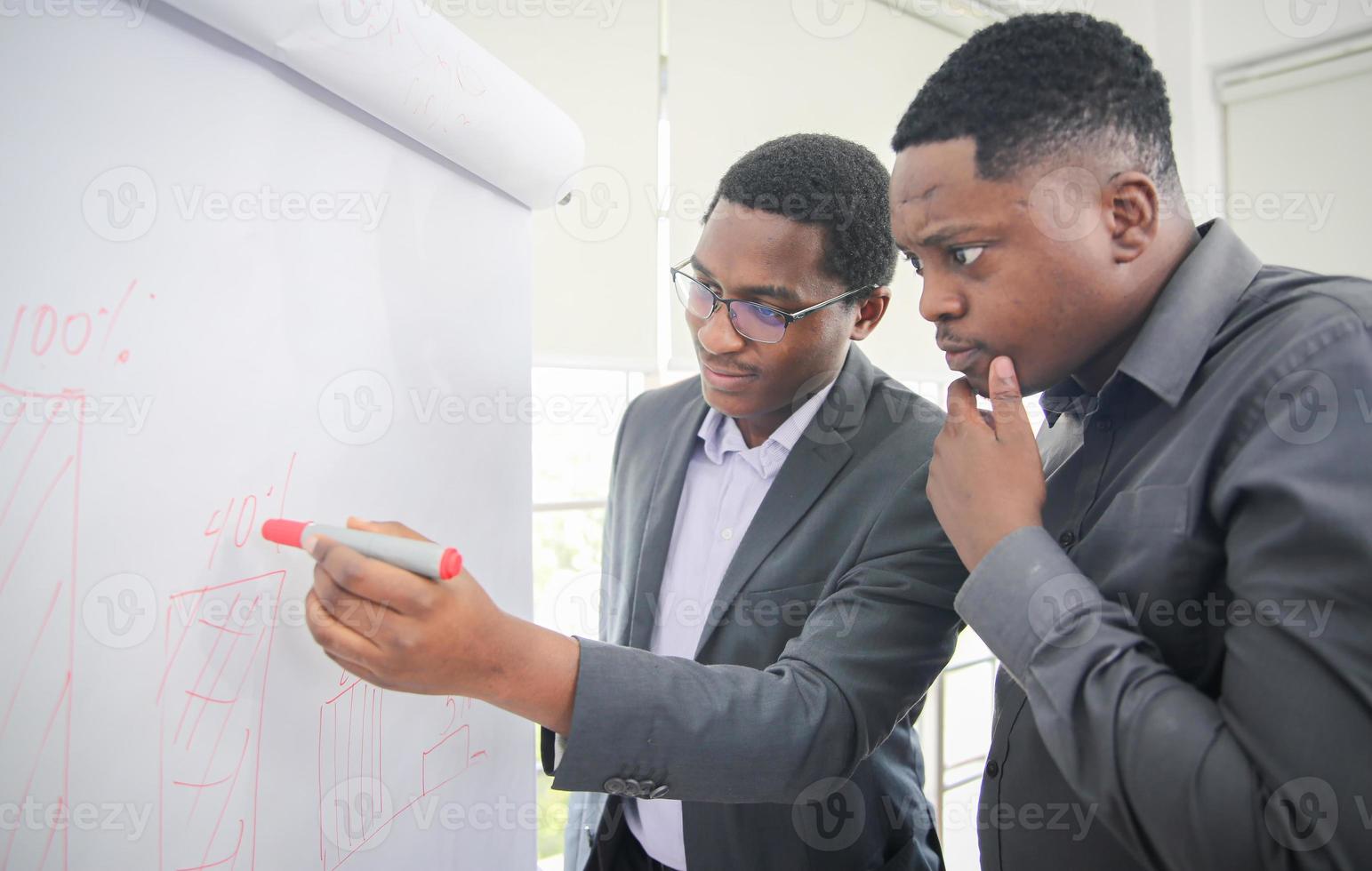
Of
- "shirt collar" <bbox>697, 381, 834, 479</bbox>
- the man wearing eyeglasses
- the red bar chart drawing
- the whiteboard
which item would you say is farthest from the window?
the red bar chart drawing

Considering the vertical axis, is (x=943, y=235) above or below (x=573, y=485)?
above

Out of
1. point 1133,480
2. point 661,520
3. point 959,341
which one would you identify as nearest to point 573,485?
point 661,520

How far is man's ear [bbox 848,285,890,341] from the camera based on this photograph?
1.31 meters

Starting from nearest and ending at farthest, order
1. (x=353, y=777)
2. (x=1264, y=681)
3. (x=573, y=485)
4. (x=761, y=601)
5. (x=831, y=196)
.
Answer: (x=1264, y=681)
(x=353, y=777)
(x=761, y=601)
(x=831, y=196)
(x=573, y=485)

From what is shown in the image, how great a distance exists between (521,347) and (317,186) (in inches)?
13.6

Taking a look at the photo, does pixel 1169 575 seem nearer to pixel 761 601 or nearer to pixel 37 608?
pixel 761 601

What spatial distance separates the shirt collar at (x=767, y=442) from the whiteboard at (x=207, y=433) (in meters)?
0.45

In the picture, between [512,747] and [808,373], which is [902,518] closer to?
[808,373]

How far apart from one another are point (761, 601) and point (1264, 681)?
0.61 m

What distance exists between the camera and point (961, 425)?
90cm

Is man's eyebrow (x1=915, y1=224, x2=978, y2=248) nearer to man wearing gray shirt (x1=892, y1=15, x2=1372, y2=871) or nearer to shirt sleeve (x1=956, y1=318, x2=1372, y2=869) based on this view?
man wearing gray shirt (x1=892, y1=15, x2=1372, y2=871)

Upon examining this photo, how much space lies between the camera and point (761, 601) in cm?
114

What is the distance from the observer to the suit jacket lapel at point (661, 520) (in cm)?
126

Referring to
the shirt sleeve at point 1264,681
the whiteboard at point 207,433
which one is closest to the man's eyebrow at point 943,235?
the shirt sleeve at point 1264,681
